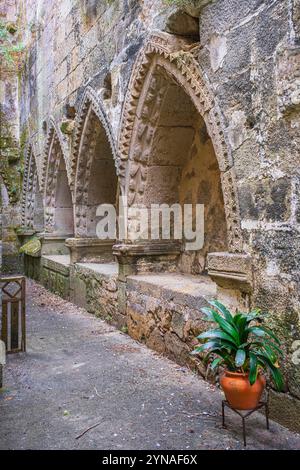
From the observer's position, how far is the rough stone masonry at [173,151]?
2.54 metres

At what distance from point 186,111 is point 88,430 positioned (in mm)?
3141

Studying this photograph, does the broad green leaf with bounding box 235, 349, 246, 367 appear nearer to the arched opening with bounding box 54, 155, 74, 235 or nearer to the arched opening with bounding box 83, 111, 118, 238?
the arched opening with bounding box 83, 111, 118, 238

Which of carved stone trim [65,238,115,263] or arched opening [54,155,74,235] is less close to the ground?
arched opening [54,155,74,235]

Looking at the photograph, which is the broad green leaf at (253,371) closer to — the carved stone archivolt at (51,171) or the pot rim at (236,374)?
the pot rim at (236,374)

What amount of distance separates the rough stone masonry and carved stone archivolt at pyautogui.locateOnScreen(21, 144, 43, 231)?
469 mm

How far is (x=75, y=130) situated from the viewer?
616 centimetres

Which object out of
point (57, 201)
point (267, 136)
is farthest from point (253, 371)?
point (57, 201)

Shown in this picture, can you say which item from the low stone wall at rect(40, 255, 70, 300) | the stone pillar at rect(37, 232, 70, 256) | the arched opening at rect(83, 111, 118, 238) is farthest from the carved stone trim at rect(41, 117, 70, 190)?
the low stone wall at rect(40, 255, 70, 300)

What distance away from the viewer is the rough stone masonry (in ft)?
8.33

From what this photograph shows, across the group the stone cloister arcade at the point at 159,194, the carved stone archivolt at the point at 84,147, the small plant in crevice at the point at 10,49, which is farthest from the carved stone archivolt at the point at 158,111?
the small plant in crevice at the point at 10,49

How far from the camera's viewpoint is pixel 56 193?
8.12 meters

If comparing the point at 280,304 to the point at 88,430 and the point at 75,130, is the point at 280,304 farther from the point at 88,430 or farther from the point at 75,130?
Answer: the point at 75,130

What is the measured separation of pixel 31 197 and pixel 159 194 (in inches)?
234

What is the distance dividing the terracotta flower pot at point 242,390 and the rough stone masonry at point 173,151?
0.27 meters
